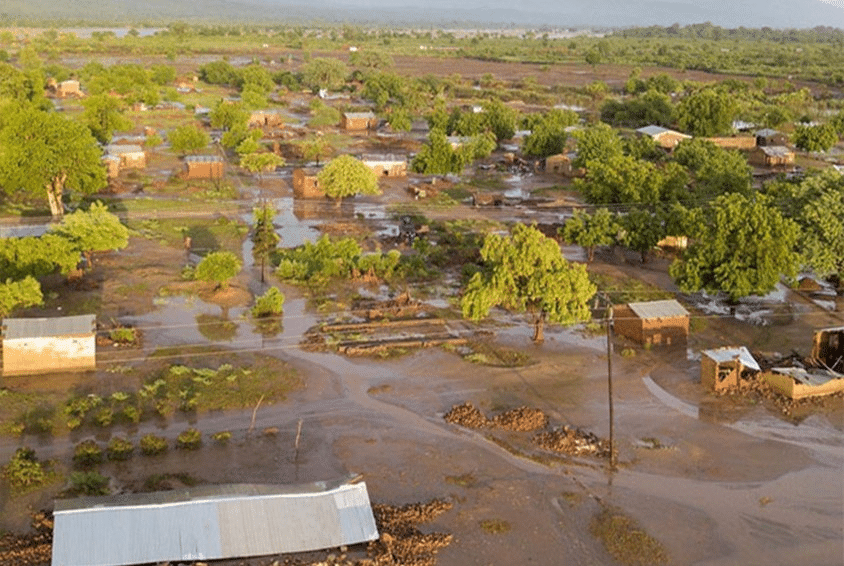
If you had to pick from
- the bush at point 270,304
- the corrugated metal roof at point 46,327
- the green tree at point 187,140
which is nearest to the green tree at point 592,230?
the bush at point 270,304

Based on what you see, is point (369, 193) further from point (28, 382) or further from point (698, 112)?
point (698, 112)

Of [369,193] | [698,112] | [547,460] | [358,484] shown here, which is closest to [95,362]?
[358,484]

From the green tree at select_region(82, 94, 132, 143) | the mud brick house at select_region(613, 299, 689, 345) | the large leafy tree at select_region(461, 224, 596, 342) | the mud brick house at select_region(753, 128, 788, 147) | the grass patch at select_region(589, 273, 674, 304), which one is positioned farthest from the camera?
the mud brick house at select_region(753, 128, 788, 147)

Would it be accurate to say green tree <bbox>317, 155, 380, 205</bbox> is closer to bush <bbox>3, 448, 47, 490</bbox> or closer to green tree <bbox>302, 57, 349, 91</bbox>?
bush <bbox>3, 448, 47, 490</bbox>

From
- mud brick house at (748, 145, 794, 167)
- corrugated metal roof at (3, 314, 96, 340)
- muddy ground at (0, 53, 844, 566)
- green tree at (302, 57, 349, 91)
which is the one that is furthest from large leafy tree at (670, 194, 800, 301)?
green tree at (302, 57, 349, 91)

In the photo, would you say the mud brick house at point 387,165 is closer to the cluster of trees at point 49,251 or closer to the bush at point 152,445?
the cluster of trees at point 49,251

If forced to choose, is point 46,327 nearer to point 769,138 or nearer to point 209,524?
point 209,524
